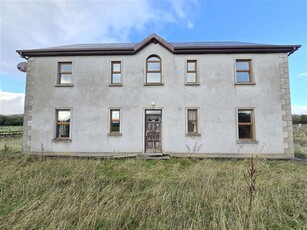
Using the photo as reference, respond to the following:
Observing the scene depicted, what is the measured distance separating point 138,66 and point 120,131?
14.7 ft

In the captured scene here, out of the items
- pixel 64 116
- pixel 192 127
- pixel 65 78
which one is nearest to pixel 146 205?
pixel 192 127

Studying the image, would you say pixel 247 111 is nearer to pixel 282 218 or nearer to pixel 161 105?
pixel 161 105

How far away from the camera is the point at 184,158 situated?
429 inches

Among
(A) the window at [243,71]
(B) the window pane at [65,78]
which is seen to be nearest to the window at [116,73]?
(B) the window pane at [65,78]

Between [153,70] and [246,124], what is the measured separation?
273 inches

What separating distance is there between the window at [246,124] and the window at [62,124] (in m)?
11.3

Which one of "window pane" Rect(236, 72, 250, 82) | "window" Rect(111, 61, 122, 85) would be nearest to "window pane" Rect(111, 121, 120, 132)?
"window" Rect(111, 61, 122, 85)

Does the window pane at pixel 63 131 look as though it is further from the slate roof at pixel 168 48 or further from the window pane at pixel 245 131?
the window pane at pixel 245 131

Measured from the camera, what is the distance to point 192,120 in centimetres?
1150

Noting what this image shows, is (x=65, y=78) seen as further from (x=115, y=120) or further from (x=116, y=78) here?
(x=115, y=120)

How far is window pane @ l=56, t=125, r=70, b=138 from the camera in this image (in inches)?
467

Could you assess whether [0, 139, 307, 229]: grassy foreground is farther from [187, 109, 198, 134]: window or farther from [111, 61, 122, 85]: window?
[111, 61, 122, 85]: window

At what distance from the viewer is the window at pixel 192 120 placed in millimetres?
11461

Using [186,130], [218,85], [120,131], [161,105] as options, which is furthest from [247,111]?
[120,131]
